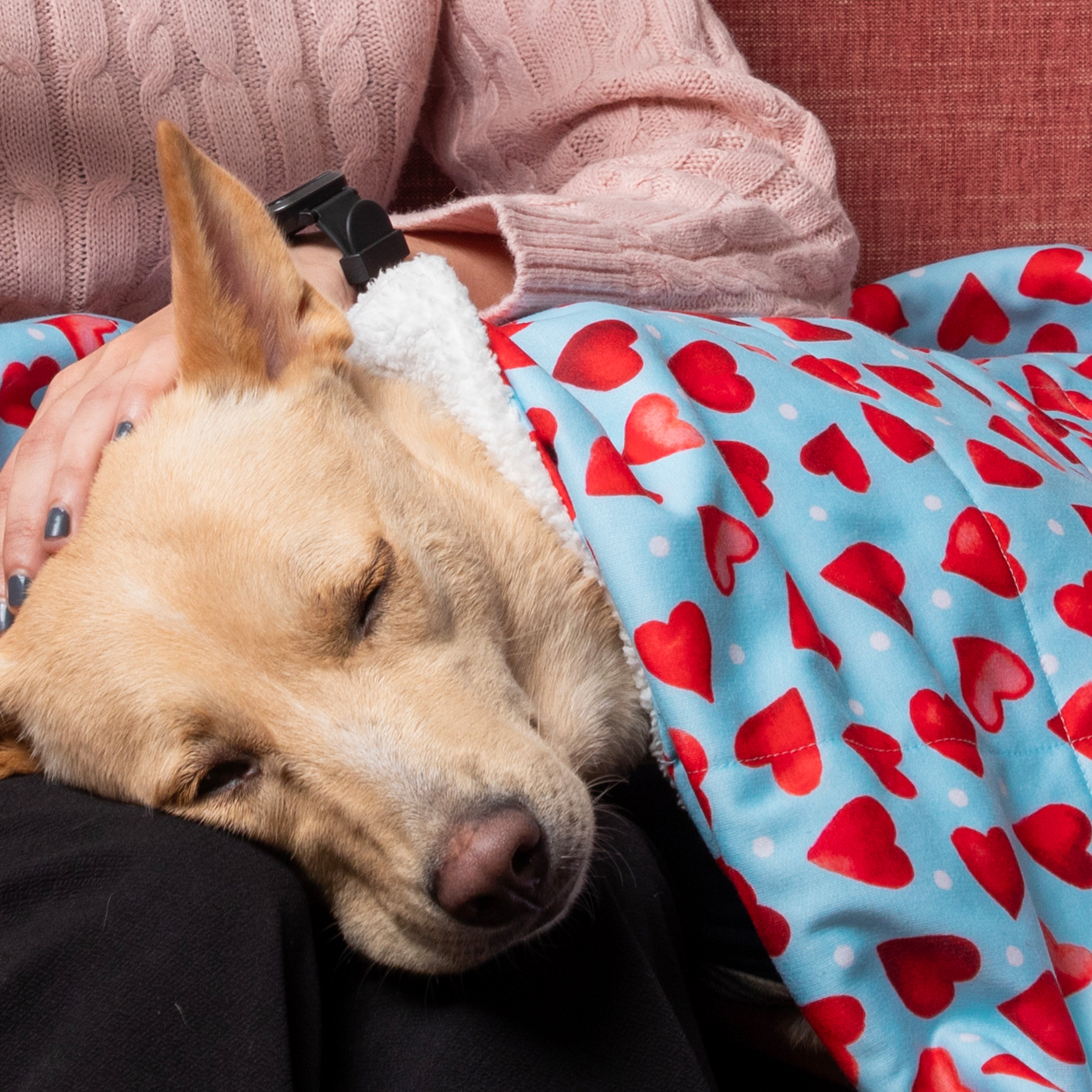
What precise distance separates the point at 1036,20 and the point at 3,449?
1.95m

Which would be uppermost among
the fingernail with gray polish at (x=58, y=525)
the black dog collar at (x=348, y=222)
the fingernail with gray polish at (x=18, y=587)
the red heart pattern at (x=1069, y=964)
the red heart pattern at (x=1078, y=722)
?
the black dog collar at (x=348, y=222)

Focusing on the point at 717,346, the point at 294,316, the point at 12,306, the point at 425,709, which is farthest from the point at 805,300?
the point at 12,306

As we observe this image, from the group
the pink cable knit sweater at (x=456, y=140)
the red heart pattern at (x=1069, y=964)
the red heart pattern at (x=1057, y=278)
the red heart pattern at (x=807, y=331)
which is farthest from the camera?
the red heart pattern at (x=1057, y=278)

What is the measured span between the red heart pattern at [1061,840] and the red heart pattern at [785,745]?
0.25 meters

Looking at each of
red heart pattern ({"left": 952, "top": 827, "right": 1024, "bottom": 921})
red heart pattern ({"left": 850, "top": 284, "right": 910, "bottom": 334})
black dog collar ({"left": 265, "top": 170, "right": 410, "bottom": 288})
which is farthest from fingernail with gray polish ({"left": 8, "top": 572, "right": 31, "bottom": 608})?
red heart pattern ({"left": 850, "top": 284, "right": 910, "bottom": 334})

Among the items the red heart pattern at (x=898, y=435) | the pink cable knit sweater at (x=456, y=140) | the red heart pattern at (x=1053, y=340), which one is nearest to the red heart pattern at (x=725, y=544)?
the red heart pattern at (x=898, y=435)

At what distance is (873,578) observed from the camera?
38.4 inches

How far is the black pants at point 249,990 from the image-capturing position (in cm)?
65

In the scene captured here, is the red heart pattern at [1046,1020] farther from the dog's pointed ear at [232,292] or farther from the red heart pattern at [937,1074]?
the dog's pointed ear at [232,292]

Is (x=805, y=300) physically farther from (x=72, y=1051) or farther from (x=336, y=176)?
(x=72, y=1051)

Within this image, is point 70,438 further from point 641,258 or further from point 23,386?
point 641,258

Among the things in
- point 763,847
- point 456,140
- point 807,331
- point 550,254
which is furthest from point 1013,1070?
point 456,140

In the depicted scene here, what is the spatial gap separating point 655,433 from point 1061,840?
0.57 meters

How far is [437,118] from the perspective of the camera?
185 centimetres
